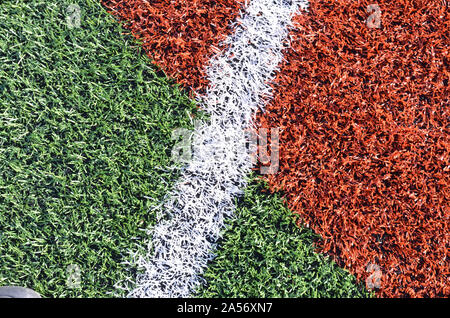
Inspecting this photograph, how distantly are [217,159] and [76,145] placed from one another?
0.85 meters

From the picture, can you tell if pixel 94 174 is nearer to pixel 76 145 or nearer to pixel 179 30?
pixel 76 145

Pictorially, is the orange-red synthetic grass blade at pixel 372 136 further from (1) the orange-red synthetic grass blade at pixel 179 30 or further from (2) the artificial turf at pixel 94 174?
(1) the orange-red synthetic grass blade at pixel 179 30

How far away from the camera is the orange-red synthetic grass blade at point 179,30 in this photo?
241 centimetres

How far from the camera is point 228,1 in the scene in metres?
2.44

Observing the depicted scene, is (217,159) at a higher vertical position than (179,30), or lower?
lower

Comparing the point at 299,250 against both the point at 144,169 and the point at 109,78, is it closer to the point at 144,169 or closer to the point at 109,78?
the point at 144,169

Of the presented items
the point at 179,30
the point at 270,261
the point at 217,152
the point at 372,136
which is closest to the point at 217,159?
the point at 217,152

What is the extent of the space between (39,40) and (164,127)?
36.3 inches

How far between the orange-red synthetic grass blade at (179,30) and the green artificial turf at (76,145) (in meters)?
0.08

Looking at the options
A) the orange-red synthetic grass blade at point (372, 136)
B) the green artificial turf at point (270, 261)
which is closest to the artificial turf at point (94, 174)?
the green artificial turf at point (270, 261)

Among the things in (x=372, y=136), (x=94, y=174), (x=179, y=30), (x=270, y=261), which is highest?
(x=179, y=30)

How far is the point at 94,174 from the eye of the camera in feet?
7.75

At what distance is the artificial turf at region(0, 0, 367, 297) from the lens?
2338mm

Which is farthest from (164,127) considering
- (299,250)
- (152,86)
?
(299,250)
